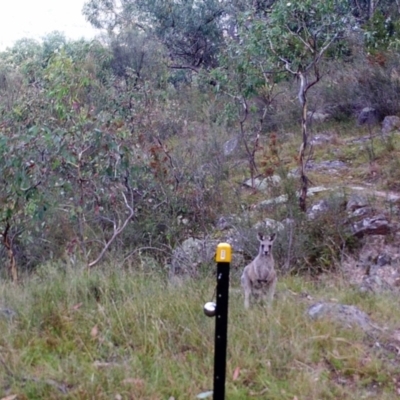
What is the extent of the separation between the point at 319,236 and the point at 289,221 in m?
0.47

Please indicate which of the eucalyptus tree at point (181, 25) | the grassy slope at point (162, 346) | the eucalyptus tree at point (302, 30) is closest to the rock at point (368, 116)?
the eucalyptus tree at point (302, 30)

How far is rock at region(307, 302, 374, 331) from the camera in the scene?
5.77m

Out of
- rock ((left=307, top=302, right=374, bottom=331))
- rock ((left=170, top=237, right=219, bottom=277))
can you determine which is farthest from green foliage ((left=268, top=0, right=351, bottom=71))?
rock ((left=307, top=302, right=374, bottom=331))

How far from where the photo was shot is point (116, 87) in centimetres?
1570

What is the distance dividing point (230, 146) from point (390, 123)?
3.30m

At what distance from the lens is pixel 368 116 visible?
1533 centimetres

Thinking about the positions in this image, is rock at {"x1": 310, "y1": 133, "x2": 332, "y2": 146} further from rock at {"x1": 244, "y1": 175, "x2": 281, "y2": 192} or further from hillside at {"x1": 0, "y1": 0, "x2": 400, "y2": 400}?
rock at {"x1": 244, "y1": 175, "x2": 281, "y2": 192}

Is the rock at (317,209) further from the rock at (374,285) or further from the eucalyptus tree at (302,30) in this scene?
the rock at (374,285)

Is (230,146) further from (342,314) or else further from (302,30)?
(342,314)

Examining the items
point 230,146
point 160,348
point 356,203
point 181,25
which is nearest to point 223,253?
point 160,348

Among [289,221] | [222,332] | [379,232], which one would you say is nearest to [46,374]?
[222,332]

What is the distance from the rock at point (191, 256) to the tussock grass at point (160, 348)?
50.0 inches

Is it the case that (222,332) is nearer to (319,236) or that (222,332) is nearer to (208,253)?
(208,253)

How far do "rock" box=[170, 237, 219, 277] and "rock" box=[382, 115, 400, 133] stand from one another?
585 centimetres
